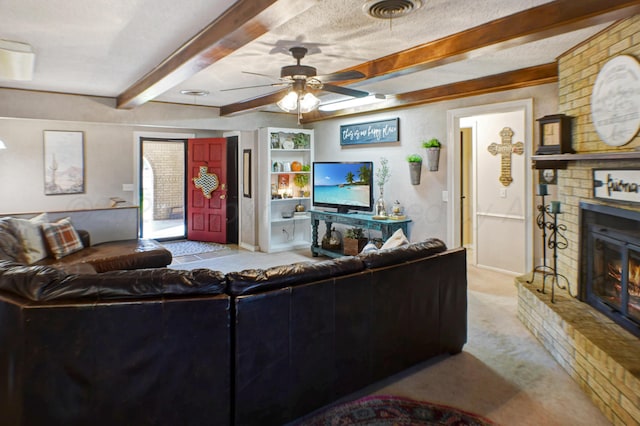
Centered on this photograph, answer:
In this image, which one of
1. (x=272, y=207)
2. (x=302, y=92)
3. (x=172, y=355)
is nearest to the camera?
(x=172, y=355)

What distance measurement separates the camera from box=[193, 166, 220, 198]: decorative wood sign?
7508mm

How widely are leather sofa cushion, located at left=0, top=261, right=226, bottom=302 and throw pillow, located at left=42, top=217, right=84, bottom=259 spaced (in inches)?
92.8

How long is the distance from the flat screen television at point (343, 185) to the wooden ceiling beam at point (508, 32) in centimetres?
206

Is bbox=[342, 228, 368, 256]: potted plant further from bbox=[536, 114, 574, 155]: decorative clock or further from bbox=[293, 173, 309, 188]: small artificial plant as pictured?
bbox=[536, 114, 574, 155]: decorative clock

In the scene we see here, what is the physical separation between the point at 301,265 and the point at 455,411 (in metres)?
1.15

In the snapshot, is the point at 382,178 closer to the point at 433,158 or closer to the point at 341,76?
the point at 433,158

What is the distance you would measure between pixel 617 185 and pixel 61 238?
16.0 feet

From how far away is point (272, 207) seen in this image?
678 centimetres

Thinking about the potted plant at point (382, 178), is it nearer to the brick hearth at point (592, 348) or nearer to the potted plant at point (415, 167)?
the potted plant at point (415, 167)

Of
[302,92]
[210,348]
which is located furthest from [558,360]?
[302,92]

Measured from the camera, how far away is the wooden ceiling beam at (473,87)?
161 inches

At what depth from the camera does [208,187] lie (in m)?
7.52

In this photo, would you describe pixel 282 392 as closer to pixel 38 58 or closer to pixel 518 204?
pixel 38 58

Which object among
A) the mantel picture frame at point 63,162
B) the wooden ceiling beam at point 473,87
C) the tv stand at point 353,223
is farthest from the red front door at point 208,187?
the wooden ceiling beam at point 473,87
